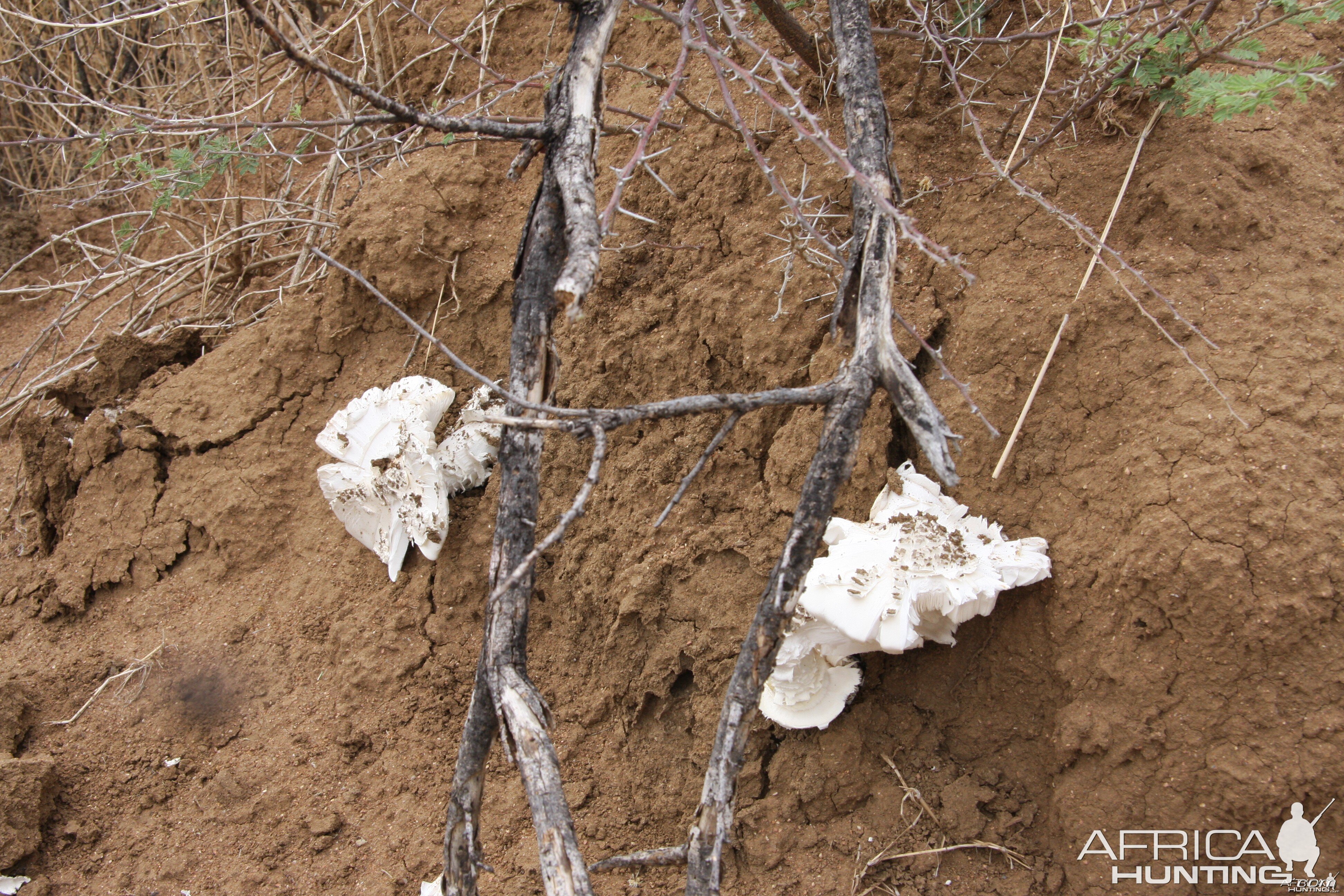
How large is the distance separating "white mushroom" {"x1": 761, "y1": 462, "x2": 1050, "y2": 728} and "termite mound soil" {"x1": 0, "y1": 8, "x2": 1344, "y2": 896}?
0.25ft

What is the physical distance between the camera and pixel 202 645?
236 centimetres

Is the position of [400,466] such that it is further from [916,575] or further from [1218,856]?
[1218,856]

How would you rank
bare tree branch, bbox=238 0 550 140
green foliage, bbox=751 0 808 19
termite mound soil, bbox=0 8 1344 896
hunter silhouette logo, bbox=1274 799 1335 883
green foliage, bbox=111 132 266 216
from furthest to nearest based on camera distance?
green foliage, bbox=751 0 808 19 → green foliage, bbox=111 132 266 216 → termite mound soil, bbox=0 8 1344 896 → hunter silhouette logo, bbox=1274 799 1335 883 → bare tree branch, bbox=238 0 550 140

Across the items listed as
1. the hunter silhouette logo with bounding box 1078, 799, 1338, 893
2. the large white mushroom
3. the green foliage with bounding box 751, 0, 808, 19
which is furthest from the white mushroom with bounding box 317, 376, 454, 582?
the hunter silhouette logo with bounding box 1078, 799, 1338, 893

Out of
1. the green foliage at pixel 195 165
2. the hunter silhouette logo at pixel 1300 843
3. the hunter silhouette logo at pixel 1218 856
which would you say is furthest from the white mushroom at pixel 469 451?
the hunter silhouette logo at pixel 1300 843

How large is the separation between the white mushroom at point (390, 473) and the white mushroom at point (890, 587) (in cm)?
107

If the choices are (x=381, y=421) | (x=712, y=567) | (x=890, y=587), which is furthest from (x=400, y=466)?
(x=890, y=587)

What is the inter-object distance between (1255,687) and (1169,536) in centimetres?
31

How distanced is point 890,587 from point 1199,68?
1421 mm

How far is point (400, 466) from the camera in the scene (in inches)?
89.4

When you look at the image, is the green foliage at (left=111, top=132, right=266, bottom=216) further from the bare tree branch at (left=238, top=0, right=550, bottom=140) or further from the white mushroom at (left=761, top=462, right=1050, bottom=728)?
the white mushroom at (left=761, top=462, right=1050, bottom=728)

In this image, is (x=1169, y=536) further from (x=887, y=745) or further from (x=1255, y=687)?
(x=887, y=745)

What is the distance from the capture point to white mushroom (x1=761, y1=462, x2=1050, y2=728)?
1647mm

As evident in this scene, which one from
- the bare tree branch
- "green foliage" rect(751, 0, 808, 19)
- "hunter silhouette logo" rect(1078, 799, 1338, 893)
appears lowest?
"hunter silhouette logo" rect(1078, 799, 1338, 893)
